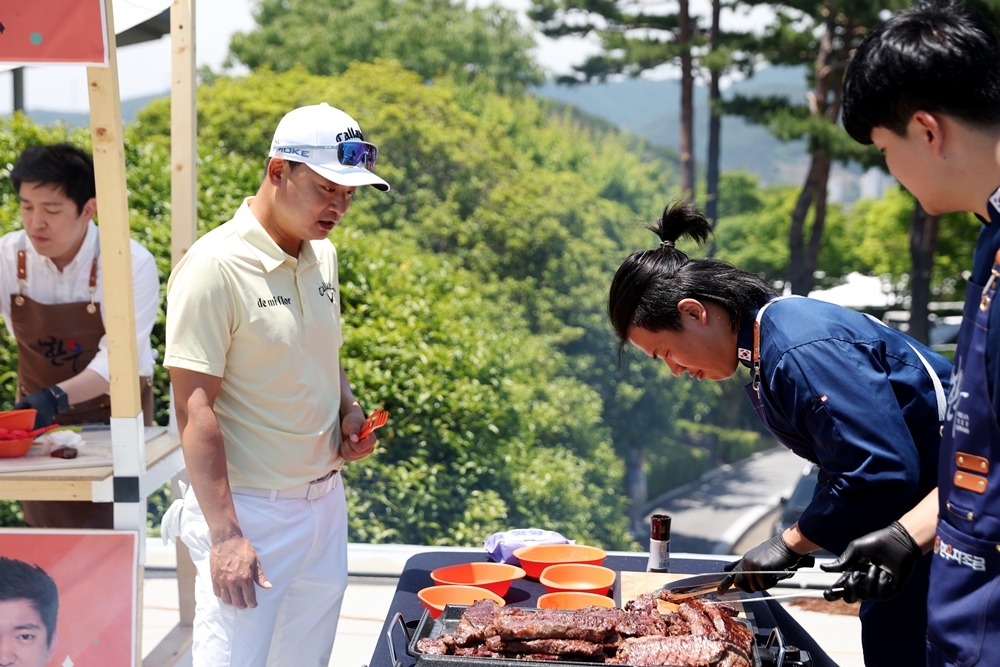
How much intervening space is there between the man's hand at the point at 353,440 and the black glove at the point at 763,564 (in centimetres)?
91

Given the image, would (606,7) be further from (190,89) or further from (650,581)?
(650,581)

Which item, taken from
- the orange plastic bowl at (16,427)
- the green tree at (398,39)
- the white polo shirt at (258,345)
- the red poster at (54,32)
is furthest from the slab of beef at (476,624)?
the green tree at (398,39)

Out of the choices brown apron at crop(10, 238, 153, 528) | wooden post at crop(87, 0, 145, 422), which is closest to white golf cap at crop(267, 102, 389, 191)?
wooden post at crop(87, 0, 145, 422)

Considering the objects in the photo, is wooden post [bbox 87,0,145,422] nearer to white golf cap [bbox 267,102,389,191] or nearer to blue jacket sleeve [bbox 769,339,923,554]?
white golf cap [bbox 267,102,389,191]

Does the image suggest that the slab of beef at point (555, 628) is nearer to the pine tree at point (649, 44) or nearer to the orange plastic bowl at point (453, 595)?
the orange plastic bowl at point (453, 595)

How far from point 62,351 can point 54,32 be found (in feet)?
4.03

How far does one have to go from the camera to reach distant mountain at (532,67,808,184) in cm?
830

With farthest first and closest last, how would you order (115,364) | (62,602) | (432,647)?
(62,602) < (115,364) < (432,647)

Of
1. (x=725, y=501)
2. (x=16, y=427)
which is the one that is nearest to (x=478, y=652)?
(x=16, y=427)

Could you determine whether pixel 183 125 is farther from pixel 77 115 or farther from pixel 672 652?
pixel 77 115

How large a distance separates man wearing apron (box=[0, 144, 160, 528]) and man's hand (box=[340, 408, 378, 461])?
0.87 metres

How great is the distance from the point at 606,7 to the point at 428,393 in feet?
18.6

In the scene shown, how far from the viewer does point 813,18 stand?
7855 millimetres

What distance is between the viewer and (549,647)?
1.56 metres
